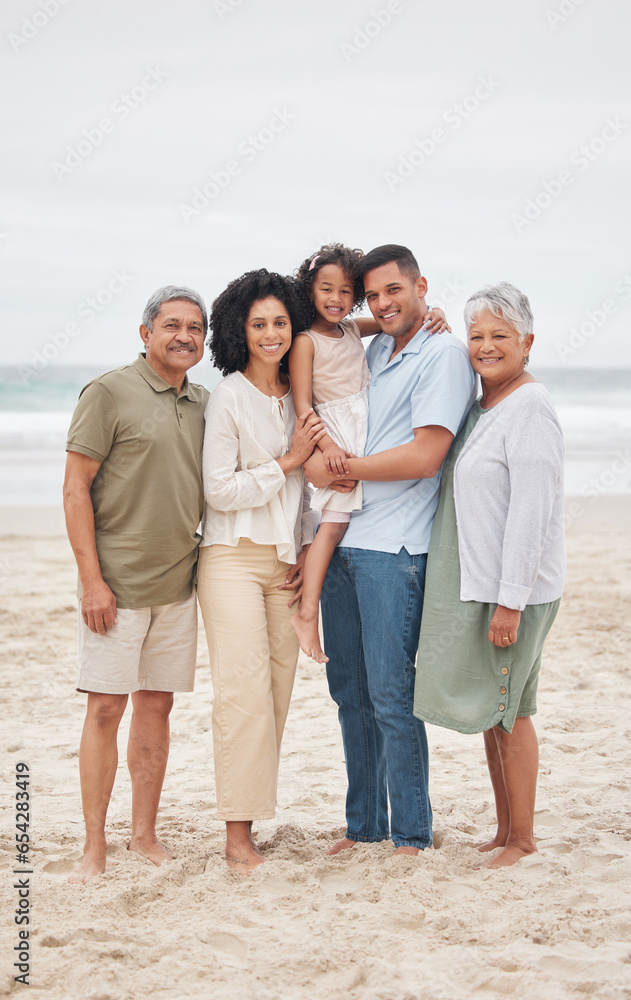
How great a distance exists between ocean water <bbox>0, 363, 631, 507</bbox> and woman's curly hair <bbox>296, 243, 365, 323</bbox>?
817cm

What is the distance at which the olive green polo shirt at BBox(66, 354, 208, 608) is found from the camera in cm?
283

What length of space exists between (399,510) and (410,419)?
1.08ft

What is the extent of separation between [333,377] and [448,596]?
931mm

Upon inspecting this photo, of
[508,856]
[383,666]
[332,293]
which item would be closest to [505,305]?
[332,293]

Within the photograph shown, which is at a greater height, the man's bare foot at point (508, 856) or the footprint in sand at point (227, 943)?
the man's bare foot at point (508, 856)

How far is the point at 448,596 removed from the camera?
2.80 m

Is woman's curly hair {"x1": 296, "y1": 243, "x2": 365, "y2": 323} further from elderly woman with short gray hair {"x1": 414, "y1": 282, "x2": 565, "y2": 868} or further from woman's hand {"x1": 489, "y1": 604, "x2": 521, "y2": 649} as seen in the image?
woman's hand {"x1": 489, "y1": 604, "x2": 521, "y2": 649}

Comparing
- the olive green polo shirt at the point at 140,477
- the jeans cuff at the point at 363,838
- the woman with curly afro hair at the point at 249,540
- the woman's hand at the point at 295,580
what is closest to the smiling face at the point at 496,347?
the woman with curly afro hair at the point at 249,540

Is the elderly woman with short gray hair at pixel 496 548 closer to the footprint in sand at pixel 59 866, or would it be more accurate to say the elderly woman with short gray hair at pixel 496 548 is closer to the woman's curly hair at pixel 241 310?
the woman's curly hair at pixel 241 310

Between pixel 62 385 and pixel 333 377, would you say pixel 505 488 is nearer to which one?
pixel 333 377

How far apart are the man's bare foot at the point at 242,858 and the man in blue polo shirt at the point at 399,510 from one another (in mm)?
509

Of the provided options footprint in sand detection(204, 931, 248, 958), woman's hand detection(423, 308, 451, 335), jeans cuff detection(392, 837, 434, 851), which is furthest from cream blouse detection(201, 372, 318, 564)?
footprint in sand detection(204, 931, 248, 958)

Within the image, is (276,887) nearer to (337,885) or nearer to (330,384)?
(337,885)

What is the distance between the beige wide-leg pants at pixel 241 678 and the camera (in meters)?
2.97
